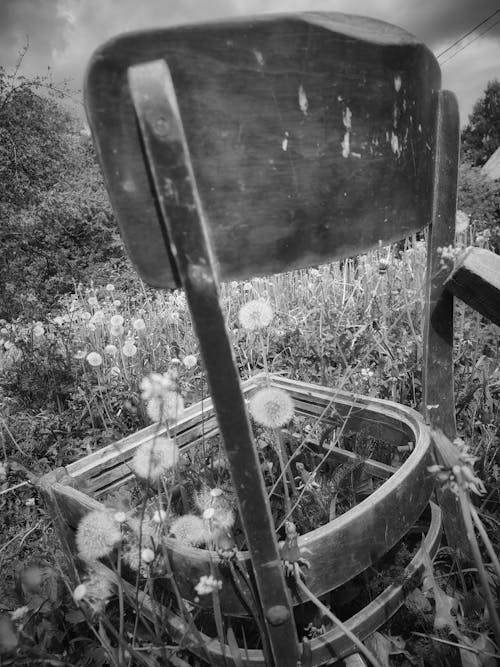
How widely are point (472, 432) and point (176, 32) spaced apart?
1.42 m

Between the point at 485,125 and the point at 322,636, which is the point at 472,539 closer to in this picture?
the point at 322,636

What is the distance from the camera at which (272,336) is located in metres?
2.66

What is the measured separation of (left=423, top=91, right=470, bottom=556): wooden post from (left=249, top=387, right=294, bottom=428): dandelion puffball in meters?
0.27

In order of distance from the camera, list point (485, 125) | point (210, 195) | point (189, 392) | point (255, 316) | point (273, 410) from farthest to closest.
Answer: point (485, 125) < point (189, 392) < point (255, 316) < point (273, 410) < point (210, 195)

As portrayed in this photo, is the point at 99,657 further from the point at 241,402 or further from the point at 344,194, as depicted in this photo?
the point at 344,194

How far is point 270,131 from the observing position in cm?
50

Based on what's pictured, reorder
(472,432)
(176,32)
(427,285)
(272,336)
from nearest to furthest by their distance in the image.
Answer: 1. (176,32)
2. (427,285)
3. (472,432)
4. (272,336)

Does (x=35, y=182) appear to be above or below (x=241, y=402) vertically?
above

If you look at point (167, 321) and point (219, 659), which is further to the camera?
point (167, 321)

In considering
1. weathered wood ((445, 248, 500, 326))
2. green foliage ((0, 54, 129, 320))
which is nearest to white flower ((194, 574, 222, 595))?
weathered wood ((445, 248, 500, 326))

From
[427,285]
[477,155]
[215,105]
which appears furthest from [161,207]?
[477,155]

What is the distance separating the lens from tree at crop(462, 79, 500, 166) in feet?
134

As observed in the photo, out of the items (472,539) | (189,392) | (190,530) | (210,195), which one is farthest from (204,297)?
(189,392)

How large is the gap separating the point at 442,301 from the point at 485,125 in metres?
50.6
